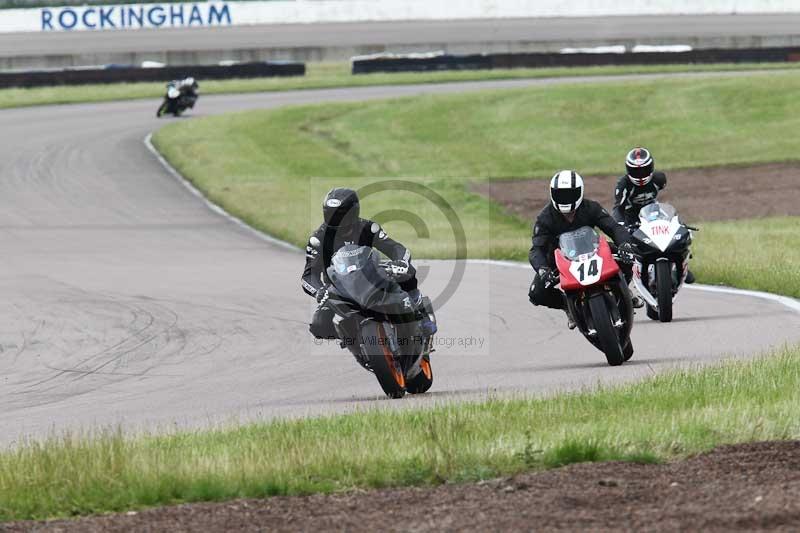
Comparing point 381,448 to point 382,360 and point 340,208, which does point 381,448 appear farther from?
point 340,208

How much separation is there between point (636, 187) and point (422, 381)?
517cm

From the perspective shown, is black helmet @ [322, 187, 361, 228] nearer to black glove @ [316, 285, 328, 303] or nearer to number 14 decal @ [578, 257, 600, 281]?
black glove @ [316, 285, 328, 303]

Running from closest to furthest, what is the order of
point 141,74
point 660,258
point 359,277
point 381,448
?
point 381,448, point 359,277, point 660,258, point 141,74

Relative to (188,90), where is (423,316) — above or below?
below

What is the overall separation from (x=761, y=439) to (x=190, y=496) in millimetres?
3011

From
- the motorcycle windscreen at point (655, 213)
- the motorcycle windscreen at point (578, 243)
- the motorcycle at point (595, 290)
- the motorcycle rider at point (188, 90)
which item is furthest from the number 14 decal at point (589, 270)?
the motorcycle rider at point (188, 90)

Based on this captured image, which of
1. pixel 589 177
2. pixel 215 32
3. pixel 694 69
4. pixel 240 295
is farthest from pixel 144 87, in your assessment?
pixel 240 295

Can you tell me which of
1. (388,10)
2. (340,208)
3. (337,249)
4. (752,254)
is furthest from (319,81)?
(340,208)

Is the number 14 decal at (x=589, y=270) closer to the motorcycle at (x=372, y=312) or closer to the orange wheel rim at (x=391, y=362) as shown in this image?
the motorcycle at (x=372, y=312)

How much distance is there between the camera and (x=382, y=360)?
10289mm

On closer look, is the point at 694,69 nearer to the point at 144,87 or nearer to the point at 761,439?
the point at 144,87

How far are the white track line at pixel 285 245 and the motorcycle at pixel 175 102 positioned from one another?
3703 millimetres

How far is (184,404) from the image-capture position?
11.0 metres

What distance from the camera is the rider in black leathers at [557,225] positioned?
12008mm
